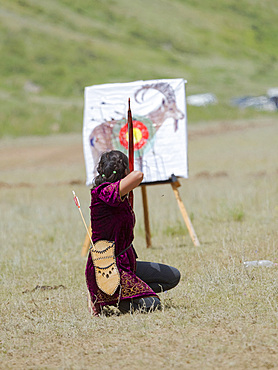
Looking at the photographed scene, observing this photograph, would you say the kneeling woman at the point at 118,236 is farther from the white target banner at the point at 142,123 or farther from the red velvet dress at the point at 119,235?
the white target banner at the point at 142,123

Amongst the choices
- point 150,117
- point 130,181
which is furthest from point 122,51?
point 130,181

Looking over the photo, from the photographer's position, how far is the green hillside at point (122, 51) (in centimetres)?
3612

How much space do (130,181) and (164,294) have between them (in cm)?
134

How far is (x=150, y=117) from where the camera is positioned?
24.9 feet

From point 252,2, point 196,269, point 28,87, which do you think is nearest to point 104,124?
point 196,269

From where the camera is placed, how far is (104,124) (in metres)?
7.53

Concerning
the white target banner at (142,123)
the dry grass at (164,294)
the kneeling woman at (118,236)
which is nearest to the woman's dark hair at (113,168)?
the kneeling woman at (118,236)

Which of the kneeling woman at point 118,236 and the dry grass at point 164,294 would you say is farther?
the kneeling woman at point 118,236

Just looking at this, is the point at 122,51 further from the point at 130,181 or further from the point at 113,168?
the point at 130,181

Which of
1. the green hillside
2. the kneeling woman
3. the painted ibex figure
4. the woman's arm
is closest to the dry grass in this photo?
the kneeling woman

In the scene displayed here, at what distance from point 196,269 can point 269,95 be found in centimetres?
4059

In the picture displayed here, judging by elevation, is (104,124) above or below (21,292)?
above

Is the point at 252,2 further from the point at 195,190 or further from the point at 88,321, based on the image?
the point at 88,321

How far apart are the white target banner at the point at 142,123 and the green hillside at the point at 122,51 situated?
78.5 feet
